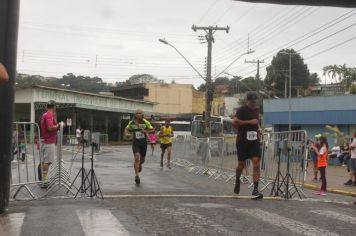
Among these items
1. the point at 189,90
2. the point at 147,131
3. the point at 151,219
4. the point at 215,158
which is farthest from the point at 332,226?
the point at 189,90

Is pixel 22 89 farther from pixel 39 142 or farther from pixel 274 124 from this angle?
pixel 39 142

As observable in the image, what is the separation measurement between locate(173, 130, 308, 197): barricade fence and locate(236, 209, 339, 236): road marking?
2.98 metres

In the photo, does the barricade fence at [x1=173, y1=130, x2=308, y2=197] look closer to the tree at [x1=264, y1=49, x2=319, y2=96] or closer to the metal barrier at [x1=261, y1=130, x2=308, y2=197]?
the metal barrier at [x1=261, y1=130, x2=308, y2=197]

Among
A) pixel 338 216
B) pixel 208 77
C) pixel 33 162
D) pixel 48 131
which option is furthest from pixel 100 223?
pixel 208 77

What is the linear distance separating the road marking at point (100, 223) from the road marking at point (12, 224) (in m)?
0.73

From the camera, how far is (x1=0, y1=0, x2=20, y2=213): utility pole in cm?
768

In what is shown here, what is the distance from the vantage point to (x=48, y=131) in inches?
453

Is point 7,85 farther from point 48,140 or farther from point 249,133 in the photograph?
point 249,133

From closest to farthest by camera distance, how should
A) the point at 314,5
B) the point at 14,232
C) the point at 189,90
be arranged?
the point at 314,5 < the point at 14,232 < the point at 189,90

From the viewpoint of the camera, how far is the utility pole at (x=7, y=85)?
7684mm

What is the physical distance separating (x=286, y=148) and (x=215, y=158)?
341 inches

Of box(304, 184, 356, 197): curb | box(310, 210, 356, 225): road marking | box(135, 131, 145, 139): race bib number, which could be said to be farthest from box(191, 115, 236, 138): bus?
box(310, 210, 356, 225): road marking

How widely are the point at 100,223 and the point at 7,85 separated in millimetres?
2293

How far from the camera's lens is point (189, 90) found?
90.8 metres
